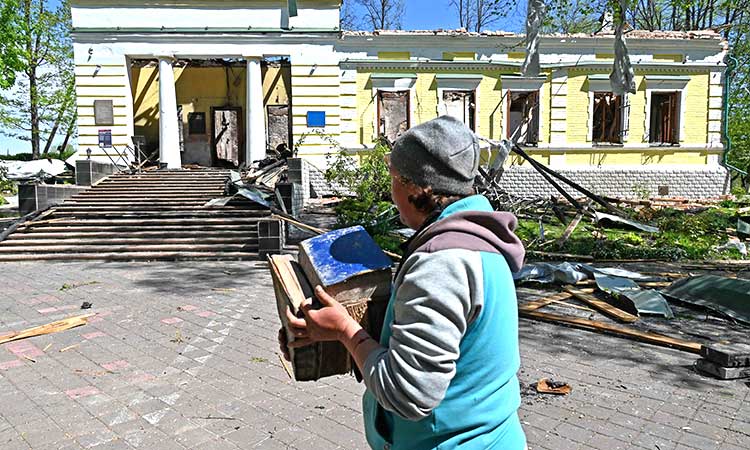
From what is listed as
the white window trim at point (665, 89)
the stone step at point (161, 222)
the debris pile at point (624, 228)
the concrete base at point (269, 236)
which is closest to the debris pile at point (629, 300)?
the debris pile at point (624, 228)

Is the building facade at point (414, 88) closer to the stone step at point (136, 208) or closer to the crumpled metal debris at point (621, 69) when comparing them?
the stone step at point (136, 208)

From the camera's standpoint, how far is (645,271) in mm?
9812

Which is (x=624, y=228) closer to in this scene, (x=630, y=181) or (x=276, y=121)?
(x=630, y=181)

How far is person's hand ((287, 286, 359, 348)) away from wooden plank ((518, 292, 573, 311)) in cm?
554

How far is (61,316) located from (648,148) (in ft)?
67.0

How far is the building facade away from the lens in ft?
61.5

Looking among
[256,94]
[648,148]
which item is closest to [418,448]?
[256,94]

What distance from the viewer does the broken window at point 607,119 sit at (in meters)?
20.8

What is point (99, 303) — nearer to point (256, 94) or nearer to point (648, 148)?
point (256, 94)

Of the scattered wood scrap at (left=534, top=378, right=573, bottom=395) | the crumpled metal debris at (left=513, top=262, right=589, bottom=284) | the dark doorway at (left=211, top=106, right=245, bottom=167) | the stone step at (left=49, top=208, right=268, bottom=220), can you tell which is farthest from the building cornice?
the scattered wood scrap at (left=534, top=378, right=573, bottom=395)

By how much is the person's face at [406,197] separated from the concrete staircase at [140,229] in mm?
9875

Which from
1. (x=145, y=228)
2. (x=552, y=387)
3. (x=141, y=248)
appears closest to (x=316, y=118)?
(x=145, y=228)

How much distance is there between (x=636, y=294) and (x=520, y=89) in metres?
14.5

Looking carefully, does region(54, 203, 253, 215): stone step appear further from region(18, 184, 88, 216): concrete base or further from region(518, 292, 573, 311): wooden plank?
region(518, 292, 573, 311): wooden plank
